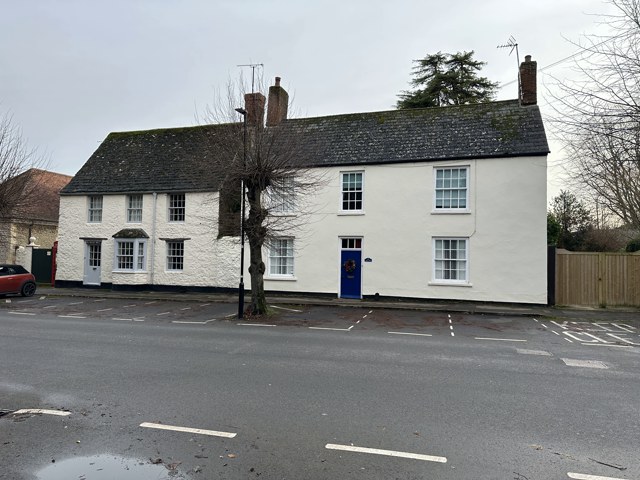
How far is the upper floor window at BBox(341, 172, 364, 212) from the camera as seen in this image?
21469mm

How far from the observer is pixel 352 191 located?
21.6 meters

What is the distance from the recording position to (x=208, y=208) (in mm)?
23781

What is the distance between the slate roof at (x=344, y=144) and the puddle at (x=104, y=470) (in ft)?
40.0

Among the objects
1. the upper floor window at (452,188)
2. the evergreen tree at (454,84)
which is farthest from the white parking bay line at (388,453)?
the evergreen tree at (454,84)

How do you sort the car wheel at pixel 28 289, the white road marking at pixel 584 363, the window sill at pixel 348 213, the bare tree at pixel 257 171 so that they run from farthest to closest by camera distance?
the car wheel at pixel 28 289 → the window sill at pixel 348 213 → the bare tree at pixel 257 171 → the white road marking at pixel 584 363

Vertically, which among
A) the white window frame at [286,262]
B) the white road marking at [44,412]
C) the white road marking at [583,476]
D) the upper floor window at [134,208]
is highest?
the upper floor window at [134,208]

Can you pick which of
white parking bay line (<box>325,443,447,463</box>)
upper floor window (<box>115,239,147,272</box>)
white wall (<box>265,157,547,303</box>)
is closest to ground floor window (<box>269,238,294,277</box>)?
white wall (<box>265,157,547,303</box>)

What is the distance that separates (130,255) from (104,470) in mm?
22127

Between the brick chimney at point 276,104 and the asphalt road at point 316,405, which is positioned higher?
the brick chimney at point 276,104

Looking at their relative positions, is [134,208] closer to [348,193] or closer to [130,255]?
[130,255]

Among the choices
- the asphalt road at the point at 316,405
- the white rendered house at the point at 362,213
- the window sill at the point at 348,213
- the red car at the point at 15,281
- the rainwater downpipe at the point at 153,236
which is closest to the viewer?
the asphalt road at the point at 316,405

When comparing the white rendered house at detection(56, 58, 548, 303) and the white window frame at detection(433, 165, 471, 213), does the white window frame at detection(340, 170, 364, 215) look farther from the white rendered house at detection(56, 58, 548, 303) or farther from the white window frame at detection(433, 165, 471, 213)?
the white window frame at detection(433, 165, 471, 213)

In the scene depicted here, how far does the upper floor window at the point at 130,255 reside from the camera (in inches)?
965

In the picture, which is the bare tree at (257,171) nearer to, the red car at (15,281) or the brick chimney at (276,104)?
the brick chimney at (276,104)
